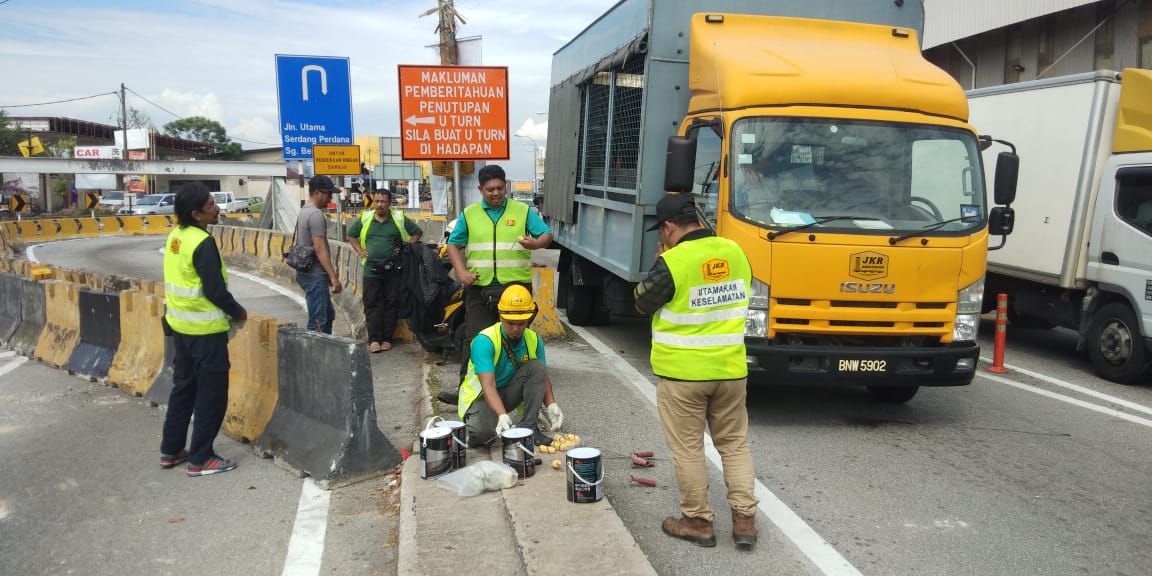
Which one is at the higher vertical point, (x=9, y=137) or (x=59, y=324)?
(x=9, y=137)

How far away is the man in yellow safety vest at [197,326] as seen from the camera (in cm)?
553

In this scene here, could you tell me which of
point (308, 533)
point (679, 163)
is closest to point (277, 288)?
point (679, 163)

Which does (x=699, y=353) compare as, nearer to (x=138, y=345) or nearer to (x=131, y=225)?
(x=138, y=345)

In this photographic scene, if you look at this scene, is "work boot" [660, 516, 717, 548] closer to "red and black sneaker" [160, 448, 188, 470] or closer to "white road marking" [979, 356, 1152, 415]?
"red and black sneaker" [160, 448, 188, 470]

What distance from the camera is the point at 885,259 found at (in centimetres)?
625

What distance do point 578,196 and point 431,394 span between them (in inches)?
152

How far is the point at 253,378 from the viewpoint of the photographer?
21.1ft

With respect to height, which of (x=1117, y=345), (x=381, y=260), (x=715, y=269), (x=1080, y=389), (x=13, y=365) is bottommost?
(x=13, y=365)

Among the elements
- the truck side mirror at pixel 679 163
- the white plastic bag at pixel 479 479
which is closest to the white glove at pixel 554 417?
the white plastic bag at pixel 479 479

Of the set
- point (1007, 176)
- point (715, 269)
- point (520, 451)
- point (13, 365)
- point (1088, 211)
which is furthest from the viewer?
point (1088, 211)

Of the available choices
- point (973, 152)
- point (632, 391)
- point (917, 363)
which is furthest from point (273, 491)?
point (973, 152)

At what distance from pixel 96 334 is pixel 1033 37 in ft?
63.2

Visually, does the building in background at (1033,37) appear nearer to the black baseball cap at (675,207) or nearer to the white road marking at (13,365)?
the black baseball cap at (675,207)

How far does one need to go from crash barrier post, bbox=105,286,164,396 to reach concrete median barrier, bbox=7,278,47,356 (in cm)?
221
